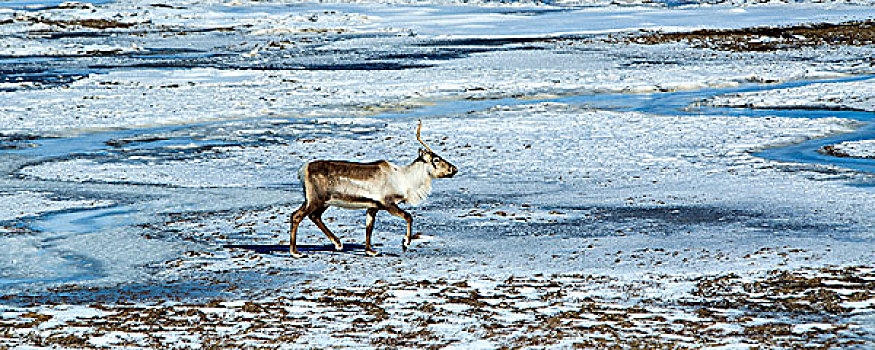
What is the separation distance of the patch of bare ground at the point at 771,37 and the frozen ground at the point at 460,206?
8.72 feet

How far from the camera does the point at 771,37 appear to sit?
37750 millimetres

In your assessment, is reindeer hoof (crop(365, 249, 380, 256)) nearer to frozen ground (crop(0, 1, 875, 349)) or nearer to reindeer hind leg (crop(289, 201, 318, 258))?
frozen ground (crop(0, 1, 875, 349))

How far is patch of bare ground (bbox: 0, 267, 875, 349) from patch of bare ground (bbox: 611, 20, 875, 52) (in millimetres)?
27484

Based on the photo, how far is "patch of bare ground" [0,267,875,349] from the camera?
277 inches

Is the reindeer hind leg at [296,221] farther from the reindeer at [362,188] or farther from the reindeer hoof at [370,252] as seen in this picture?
the reindeer hoof at [370,252]

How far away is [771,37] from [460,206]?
91.1 ft

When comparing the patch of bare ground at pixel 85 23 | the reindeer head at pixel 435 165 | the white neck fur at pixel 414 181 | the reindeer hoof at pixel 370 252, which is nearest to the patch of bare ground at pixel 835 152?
the reindeer head at pixel 435 165

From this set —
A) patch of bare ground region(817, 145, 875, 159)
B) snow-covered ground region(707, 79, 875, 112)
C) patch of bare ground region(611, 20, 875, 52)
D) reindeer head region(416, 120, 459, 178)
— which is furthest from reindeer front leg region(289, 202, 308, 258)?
patch of bare ground region(611, 20, 875, 52)

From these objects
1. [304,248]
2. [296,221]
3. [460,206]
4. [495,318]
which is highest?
[296,221]

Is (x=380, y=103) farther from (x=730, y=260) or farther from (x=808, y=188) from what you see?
(x=730, y=260)

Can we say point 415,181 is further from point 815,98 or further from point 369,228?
point 815,98

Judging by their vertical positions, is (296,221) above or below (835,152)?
above

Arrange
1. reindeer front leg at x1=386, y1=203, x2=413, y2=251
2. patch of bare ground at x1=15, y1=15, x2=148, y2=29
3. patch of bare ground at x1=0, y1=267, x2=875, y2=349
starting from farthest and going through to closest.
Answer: patch of bare ground at x1=15, y1=15, x2=148, y2=29 < reindeer front leg at x1=386, y1=203, x2=413, y2=251 < patch of bare ground at x1=0, y1=267, x2=875, y2=349

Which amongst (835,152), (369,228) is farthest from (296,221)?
(835,152)
